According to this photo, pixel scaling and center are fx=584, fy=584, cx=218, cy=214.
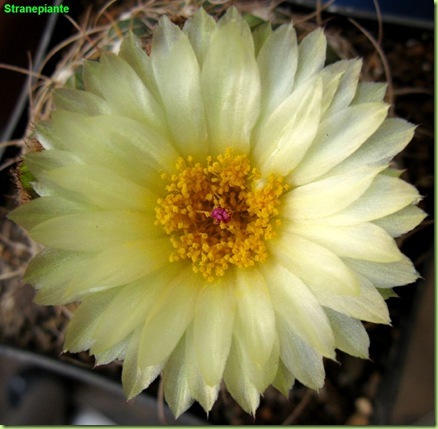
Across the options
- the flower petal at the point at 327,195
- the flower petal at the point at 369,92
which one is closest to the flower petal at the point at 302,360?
the flower petal at the point at 327,195

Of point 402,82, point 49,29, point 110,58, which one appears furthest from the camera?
point 402,82

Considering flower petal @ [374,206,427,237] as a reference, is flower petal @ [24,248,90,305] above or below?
above

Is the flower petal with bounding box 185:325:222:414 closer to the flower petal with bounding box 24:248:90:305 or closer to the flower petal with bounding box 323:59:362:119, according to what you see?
the flower petal with bounding box 24:248:90:305

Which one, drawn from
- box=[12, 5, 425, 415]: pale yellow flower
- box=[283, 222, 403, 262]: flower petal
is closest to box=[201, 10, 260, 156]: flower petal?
box=[12, 5, 425, 415]: pale yellow flower

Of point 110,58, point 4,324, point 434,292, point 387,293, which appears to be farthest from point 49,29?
point 434,292

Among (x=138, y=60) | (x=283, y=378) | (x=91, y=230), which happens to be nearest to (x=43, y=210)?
(x=91, y=230)

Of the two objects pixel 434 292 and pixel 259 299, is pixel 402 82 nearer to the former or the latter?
pixel 434 292

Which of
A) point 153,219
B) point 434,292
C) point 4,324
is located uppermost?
point 153,219

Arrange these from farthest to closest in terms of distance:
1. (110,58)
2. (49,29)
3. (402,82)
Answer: (402,82) → (49,29) → (110,58)

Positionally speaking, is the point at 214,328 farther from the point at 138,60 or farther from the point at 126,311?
the point at 138,60
